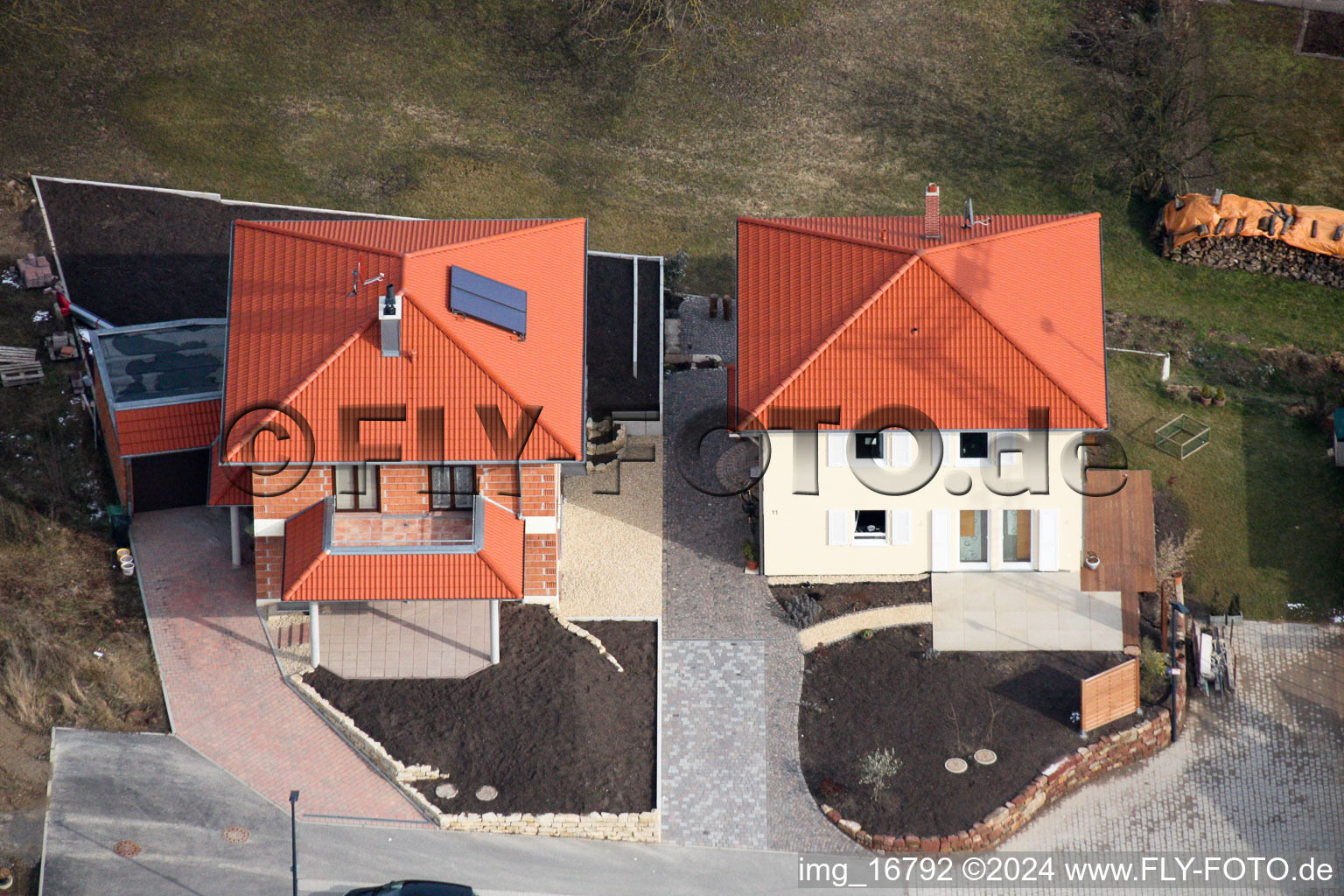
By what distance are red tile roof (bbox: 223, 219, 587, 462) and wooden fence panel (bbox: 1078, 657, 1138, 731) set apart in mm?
14435

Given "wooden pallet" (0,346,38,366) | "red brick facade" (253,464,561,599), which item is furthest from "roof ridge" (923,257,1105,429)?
"wooden pallet" (0,346,38,366)

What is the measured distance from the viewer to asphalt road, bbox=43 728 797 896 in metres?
39.8

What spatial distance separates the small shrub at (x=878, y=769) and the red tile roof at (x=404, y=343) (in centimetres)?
1070

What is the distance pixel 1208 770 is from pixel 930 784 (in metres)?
7.36

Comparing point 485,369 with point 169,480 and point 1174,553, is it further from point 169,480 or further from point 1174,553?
point 1174,553

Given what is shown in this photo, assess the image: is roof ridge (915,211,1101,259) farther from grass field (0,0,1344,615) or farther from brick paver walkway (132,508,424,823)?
brick paver walkway (132,508,424,823)

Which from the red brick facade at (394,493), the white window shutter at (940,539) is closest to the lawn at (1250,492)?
the white window shutter at (940,539)

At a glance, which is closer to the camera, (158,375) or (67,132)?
(158,375)

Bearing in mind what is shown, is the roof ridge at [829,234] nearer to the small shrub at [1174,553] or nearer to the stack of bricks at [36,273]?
Answer: the small shrub at [1174,553]

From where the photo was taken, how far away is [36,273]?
52.9m

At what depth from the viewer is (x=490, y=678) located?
44.3 metres

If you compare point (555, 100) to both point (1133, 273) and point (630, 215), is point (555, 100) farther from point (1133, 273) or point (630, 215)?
point (1133, 273)

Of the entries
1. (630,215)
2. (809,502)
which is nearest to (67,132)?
(630,215)

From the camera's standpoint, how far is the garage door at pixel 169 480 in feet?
155
